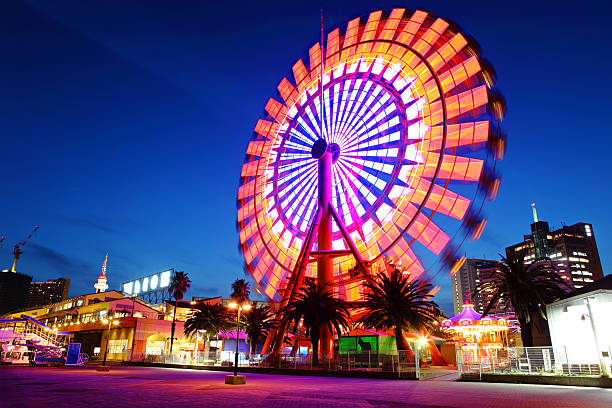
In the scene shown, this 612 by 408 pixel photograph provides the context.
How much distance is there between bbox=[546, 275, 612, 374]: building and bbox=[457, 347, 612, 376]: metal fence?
0.04 meters

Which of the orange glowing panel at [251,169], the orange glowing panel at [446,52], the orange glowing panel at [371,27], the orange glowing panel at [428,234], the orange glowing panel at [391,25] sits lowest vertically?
the orange glowing panel at [428,234]

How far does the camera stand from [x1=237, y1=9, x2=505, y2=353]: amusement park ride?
Result: 81.5 ft

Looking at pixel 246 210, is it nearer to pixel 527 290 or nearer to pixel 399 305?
pixel 399 305

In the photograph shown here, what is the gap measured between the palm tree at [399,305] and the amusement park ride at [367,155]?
105cm

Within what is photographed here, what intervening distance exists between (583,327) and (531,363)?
16.3 feet

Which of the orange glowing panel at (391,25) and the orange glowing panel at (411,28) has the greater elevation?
the orange glowing panel at (391,25)

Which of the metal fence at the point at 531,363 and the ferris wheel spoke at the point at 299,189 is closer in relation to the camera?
the metal fence at the point at 531,363

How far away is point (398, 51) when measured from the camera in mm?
29438

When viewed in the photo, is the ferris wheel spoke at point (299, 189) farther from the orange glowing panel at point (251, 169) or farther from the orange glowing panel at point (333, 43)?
the orange glowing panel at point (333, 43)

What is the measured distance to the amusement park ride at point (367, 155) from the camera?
977 inches

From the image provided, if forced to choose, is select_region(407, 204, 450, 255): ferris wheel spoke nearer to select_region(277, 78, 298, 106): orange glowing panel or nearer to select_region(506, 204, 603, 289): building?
select_region(277, 78, 298, 106): orange glowing panel

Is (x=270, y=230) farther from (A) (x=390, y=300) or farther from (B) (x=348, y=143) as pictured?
(A) (x=390, y=300)

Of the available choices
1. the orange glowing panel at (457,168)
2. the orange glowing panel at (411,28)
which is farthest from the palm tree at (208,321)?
the orange glowing panel at (411,28)

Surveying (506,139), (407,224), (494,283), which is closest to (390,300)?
(407,224)
